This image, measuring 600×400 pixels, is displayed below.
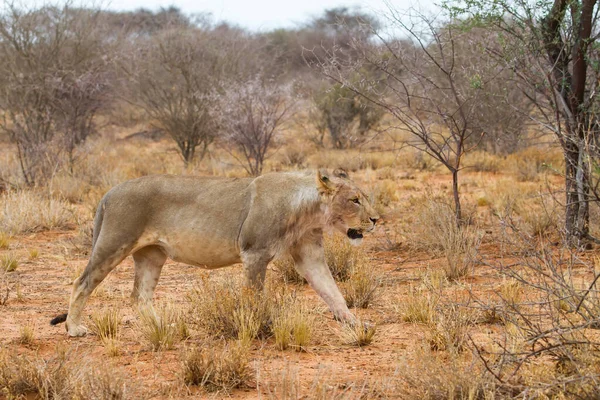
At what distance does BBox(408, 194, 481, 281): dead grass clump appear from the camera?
849 centimetres

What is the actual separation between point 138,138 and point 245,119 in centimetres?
1226

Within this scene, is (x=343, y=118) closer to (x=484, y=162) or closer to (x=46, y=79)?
(x=484, y=162)

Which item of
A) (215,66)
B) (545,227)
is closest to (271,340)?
(545,227)

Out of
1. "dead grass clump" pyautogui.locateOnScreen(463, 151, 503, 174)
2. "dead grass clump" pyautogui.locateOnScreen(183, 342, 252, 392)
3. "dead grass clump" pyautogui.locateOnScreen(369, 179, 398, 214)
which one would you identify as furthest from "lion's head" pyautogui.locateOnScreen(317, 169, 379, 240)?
"dead grass clump" pyautogui.locateOnScreen(463, 151, 503, 174)

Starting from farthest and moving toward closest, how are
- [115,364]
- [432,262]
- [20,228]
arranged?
[20,228] → [432,262] → [115,364]

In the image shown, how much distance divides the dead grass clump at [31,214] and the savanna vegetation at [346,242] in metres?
0.04

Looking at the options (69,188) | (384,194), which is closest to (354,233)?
(384,194)

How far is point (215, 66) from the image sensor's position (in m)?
21.9

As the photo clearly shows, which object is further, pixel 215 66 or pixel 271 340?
pixel 215 66

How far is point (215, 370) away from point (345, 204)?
1.82 m

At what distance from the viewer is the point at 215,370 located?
496 centimetres

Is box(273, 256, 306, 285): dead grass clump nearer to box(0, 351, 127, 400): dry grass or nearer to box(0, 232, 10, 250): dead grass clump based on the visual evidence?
box(0, 351, 127, 400): dry grass

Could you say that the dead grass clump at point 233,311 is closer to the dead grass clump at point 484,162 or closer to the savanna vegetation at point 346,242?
the savanna vegetation at point 346,242

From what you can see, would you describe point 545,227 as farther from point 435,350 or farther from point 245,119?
point 245,119
